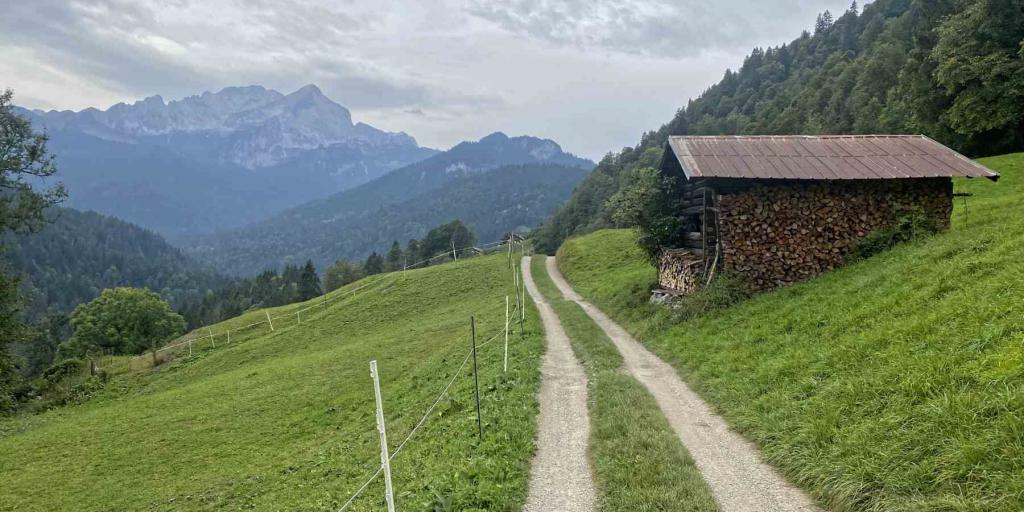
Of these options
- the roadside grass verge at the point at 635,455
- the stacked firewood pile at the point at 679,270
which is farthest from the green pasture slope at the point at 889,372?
the stacked firewood pile at the point at 679,270

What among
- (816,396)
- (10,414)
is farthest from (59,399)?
(816,396)

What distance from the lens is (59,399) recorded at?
36.9 m

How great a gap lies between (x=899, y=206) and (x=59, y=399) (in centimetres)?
5312

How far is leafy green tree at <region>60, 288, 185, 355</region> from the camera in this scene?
2499 inches

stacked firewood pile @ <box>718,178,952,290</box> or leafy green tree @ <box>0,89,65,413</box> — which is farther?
leafy green tree @ <box>0,89,65,413</box>

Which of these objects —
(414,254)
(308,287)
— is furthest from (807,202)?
(414,254)

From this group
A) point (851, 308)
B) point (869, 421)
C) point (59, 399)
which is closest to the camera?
point (869, 421)

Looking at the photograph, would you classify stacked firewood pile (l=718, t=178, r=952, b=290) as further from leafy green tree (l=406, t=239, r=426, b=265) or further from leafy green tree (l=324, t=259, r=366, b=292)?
leafy green tree (l=324, t=259, r=366, b=292)

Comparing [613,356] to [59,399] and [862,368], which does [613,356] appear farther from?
[59,399]

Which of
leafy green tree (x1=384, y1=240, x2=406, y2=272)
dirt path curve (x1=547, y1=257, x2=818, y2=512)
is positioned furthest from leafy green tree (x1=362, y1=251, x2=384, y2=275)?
dirt path curve (x1=547, y1=257, x2=818, y2=512)

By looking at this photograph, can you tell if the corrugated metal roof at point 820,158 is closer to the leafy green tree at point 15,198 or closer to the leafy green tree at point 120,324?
the leafy green tree at point 15,198

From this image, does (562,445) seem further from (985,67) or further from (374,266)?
(374,266)

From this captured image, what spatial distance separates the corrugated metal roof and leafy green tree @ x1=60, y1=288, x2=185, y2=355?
68.1 m

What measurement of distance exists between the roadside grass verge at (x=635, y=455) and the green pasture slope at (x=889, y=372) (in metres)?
1.83
